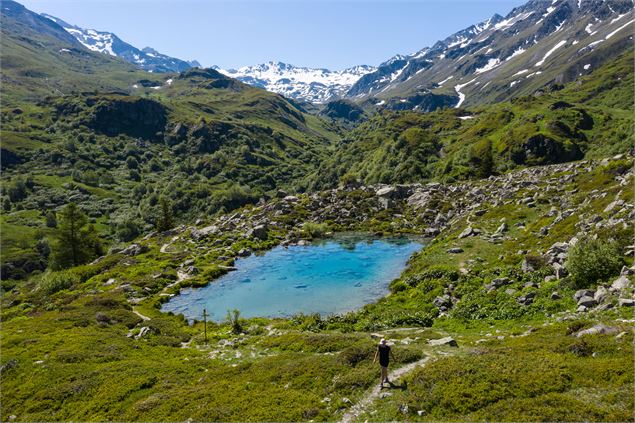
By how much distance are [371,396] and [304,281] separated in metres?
44.1

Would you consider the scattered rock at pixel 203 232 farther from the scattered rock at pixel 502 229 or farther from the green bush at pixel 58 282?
the scattered rock at pixel 502 229

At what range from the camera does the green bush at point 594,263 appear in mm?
30609

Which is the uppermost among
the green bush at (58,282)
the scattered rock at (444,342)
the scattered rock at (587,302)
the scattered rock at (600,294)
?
the scattered rock at (600,294)

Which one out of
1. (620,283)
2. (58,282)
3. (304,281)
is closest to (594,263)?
(620,283)

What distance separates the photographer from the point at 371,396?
20969 mm

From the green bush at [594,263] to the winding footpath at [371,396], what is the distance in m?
16.5

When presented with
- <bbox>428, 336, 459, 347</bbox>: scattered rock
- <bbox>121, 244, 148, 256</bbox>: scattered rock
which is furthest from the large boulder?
<bbox>428, 336, 459, 347</bbox>: scattered rock

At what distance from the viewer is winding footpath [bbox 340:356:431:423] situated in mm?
19688

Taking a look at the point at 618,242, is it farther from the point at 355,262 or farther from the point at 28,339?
the point at 28,339

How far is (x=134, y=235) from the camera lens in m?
183

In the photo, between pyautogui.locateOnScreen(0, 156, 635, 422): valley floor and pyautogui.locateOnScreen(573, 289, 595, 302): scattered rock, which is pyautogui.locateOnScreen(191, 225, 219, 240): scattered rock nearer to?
pyautogui.locateOnScreen(0, 156, 635, 422): valley floor

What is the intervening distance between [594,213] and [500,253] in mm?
11382

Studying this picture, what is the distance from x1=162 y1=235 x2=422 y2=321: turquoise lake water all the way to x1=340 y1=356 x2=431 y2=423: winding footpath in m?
25.6

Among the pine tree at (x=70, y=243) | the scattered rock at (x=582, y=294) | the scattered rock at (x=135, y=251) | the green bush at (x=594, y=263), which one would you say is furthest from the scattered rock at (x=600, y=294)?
the pine tree at (x=70, y=243)
